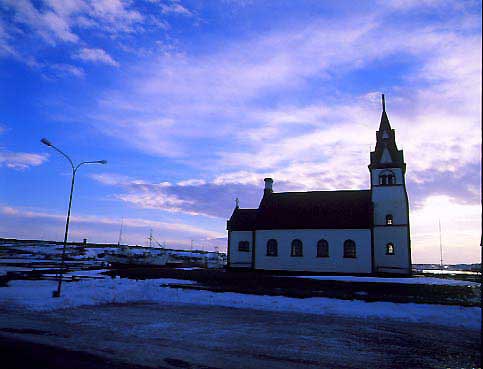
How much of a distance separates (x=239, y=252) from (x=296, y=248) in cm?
768

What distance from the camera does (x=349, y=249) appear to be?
3953 centimetres

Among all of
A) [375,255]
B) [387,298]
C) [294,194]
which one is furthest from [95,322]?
[294,194]

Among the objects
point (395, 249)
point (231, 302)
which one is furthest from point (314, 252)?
point (231, 302)

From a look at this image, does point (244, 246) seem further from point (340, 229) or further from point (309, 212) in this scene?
point (340, 229)

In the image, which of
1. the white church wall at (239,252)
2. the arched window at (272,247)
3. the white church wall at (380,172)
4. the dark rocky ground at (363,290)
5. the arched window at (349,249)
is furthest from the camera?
the white church wall at (239,252)

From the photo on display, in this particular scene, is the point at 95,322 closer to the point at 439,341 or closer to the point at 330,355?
the point at 330,355

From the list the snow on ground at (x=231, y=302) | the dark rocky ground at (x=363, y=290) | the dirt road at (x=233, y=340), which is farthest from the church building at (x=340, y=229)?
the dirt road at (x=233, y=340)

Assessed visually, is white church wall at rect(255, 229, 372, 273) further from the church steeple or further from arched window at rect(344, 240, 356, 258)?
the church steeple

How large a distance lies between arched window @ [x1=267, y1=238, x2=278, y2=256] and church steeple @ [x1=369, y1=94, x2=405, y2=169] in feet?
47.5

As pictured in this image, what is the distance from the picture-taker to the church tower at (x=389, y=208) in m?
38.8

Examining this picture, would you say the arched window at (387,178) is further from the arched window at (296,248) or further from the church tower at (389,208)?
the arched window at (296,248)

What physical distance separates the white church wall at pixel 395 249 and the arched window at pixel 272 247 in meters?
Result: 11.0

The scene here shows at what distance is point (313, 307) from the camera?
18.9 metres

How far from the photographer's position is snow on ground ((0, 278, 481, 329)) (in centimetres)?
1673
